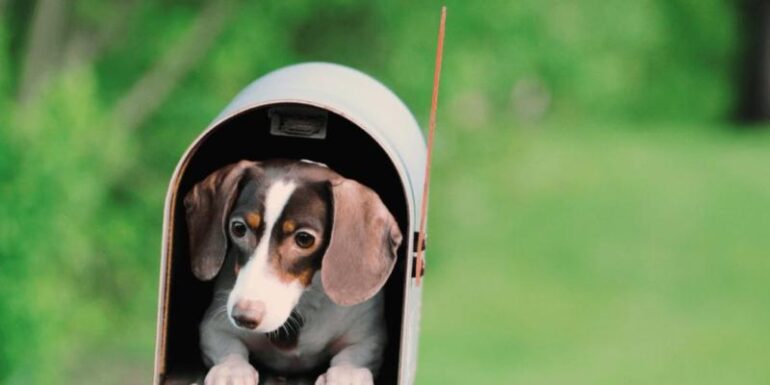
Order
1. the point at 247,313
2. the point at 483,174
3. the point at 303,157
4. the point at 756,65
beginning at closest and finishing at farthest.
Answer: the point at 247,313 → the point at 303,157 → the point at 483,174 → the point at 756,65

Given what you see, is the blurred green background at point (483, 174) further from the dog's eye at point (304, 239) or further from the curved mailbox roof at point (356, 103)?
the dog's eye at point (304, 239)

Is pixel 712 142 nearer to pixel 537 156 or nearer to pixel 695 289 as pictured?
pixel 537 156

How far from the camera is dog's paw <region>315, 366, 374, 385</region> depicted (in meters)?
2.61

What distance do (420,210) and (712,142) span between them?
43.4 ft

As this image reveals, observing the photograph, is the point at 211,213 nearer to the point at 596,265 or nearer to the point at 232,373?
the point at 232,373

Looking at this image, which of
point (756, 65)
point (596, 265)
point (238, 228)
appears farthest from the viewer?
point (756, 65)

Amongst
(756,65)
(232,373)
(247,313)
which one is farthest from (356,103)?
(756,65)

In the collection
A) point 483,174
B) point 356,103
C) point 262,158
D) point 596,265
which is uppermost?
point 356,103

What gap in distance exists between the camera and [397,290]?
9.12 feet

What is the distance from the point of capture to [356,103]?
2707 mm

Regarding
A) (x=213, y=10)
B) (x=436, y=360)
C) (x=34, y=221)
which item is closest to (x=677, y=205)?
(x=436, y=360)

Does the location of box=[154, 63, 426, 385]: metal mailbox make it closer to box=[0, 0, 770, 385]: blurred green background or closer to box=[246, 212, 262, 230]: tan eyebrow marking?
box=[246, 212, 262, 230]: tan eyebrow marking

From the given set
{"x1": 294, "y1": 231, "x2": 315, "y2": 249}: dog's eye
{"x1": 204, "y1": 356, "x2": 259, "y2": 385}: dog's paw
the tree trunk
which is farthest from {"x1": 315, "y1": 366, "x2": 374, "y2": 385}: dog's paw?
the tree trunk

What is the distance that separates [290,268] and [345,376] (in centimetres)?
24
